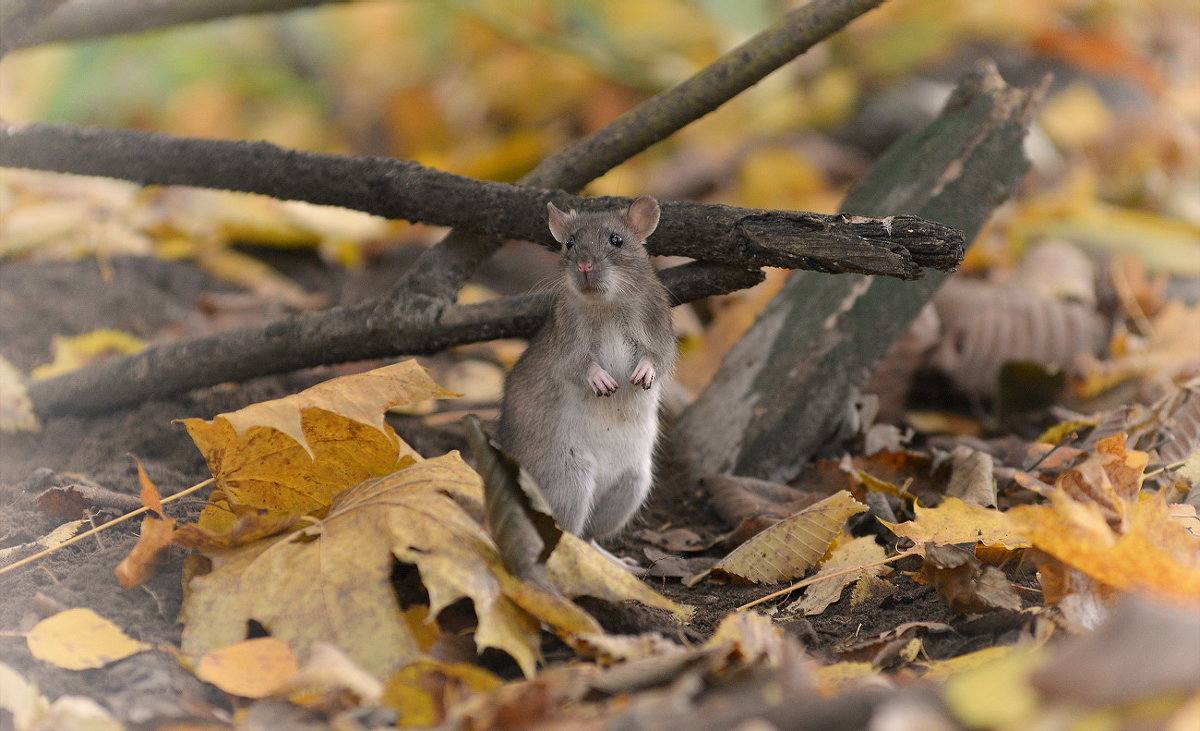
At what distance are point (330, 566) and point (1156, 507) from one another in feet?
6.21

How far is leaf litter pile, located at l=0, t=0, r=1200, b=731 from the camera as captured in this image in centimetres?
215

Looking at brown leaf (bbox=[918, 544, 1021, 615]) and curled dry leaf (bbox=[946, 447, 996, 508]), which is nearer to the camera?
brown leaf (bbox=[918, 544, 1021, 615])

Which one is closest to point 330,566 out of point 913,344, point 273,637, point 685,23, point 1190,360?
point 273,637

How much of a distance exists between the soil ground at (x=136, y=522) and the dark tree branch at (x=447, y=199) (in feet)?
2.92

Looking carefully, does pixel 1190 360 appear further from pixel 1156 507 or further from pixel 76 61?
pixel 76 61

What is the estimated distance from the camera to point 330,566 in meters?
2.59

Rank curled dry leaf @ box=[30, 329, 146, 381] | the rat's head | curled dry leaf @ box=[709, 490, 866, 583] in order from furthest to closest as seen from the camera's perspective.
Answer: curled dry leaf @ box=[30, 329, 146, 381] → the rat's head → curled dry leaf @ box=[709, 490, 866, 583]

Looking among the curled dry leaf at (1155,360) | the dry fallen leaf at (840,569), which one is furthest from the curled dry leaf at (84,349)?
the curled dry leaf at (1155,360)

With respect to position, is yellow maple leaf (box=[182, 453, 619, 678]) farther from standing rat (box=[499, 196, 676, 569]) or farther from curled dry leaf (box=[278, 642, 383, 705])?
standing rat (box=[499, 196, 676, 569])

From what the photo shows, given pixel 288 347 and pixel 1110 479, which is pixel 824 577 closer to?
pixel 1110 479

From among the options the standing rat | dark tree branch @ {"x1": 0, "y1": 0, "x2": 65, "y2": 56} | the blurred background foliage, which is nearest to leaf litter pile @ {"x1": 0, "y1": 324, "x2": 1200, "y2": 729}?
the standing rat

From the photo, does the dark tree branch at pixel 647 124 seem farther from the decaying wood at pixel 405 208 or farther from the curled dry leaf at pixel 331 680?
the curled dry leaf at pixel 331 680

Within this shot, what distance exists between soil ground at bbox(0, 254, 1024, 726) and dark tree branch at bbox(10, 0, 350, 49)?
1.29 meters

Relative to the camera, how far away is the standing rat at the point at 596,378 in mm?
3666
